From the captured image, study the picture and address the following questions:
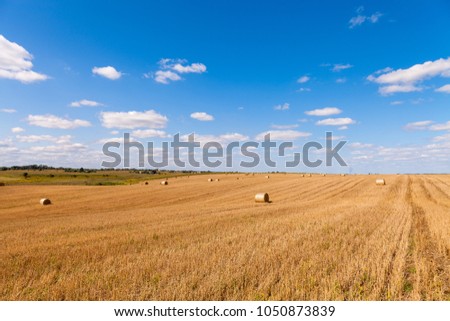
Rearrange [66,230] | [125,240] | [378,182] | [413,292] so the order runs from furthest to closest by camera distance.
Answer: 1. [378,182]
2. [66,230]
3. [125,240]
4. [413,292]

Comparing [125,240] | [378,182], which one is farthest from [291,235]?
[378,182]

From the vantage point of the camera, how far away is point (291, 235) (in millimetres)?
10594

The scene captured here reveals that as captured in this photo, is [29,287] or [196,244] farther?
[196,244]

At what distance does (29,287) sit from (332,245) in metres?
7.74

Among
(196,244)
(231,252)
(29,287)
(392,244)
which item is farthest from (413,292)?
(29,287)

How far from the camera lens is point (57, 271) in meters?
7.36

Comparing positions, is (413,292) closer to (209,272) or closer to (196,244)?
(209,272)

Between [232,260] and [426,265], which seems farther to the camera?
[232,260]

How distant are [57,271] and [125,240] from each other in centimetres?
310
